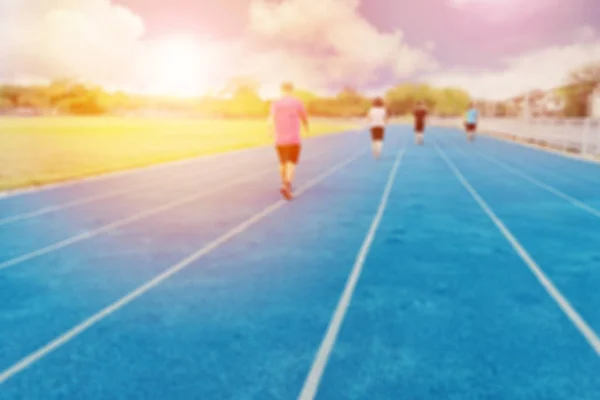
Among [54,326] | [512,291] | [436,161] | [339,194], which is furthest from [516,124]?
[54,326]

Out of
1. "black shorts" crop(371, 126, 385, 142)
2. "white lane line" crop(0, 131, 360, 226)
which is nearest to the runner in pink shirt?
"white lane line" crop(0, 131, 360, 226)

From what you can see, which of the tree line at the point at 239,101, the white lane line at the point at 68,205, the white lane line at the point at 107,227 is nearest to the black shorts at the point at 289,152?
the white lane line at the point at 107,227

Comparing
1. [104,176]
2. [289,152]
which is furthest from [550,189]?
[104,176]

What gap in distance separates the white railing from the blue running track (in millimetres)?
8977

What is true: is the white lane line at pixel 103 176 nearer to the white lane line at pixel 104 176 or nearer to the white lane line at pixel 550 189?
the white lane line at pixel 104 176

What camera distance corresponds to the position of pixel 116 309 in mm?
5031

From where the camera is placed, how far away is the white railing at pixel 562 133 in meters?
19.1

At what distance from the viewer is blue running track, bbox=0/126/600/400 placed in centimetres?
371

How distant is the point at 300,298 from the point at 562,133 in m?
19.4

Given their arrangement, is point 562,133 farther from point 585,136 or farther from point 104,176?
point 104,176

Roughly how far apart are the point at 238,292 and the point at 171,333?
1079 mm

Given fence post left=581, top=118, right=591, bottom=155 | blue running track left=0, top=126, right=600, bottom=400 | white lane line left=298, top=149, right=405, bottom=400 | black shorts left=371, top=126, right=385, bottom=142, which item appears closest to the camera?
white lane line left=298, top=149, right=405, bottom=400

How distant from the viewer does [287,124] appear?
11031 mm

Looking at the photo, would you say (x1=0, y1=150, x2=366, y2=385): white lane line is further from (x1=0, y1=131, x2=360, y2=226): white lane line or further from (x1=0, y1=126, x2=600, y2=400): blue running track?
(x1=0, y1=131, x2=360, y2=226): white lane line
